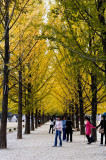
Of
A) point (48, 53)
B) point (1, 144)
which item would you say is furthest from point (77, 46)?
point (48, 53)

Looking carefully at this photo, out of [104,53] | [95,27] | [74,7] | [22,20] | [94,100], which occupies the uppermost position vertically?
[22,20]

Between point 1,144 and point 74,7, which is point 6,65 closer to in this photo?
point 1,144

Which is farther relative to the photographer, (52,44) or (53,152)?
(52,44)

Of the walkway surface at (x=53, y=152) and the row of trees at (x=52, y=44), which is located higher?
the row of trees at (x=52, y=44)

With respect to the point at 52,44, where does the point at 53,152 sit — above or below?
below

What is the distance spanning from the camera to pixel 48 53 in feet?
65.0

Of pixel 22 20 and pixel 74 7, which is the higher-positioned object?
pixel 22 20

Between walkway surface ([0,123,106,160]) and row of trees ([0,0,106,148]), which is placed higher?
row of trees ([0,0,106,148])

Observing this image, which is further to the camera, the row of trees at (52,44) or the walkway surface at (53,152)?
the walkway surface at (53,152)

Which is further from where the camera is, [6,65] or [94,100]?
[94,100]

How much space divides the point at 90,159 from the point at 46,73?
12673mm

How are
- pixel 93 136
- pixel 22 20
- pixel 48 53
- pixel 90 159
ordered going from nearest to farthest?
pixel 90 159 < pixel 22 20 < pixel 93 136 < pixel 48 53

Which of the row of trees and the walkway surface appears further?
the walkway surface

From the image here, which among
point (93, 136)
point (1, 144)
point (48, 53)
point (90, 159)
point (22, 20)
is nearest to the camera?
point (90, 159)
